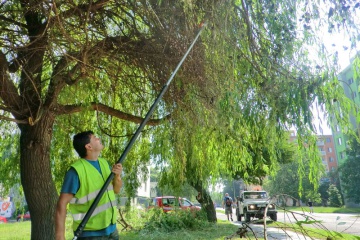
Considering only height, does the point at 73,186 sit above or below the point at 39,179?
below

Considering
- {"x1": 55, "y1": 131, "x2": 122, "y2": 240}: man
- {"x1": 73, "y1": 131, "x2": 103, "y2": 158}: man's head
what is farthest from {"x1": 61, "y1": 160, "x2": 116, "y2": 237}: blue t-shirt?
{"x1": 73, "y1": 131, "x2": 103, "y2": 158}: man's head

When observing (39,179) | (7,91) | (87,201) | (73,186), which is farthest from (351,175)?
(73,186)

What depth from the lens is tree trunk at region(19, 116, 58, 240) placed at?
18.0 feet

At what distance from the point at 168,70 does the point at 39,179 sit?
8.95 ft

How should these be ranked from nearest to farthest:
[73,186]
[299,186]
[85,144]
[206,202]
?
[73,186], [85,144], [299,186], [206,202]

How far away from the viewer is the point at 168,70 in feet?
17.5

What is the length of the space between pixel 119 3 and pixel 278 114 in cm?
293

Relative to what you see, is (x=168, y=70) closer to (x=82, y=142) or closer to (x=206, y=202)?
(x=82, y=142)

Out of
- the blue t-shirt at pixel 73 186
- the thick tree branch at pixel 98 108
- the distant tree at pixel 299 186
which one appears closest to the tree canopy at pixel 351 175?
the distant tree at pixel 299 186

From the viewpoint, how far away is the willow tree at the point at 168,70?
4.48 meters

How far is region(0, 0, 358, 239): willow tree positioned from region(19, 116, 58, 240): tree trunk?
0.05 ft

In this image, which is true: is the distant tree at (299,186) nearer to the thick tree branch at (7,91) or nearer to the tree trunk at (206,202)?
the tree trunk at (206,202)

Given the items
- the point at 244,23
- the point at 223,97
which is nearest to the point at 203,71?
the point at 223,97

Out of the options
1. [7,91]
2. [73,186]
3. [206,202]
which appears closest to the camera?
[73,186]
